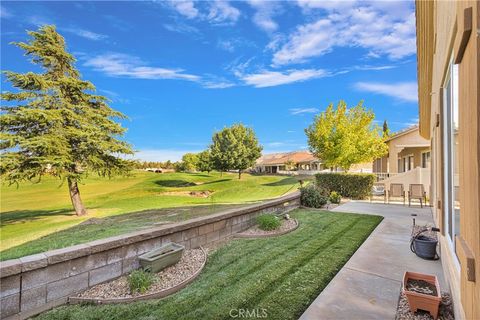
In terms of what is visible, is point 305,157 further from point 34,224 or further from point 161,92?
point 34,224

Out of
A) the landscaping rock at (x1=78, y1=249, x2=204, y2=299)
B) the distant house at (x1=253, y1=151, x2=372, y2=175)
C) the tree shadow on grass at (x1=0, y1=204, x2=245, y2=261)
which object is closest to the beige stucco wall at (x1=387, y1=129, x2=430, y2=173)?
the tree shadow on grass at (x1=0, y1=204, x2=245, y2=261)

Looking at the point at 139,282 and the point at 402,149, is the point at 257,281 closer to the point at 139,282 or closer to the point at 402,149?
the point at 139,282

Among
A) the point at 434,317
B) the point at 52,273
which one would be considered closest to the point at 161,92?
the point at 52,273

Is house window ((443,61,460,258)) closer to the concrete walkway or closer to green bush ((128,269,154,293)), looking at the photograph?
the concrete walkway

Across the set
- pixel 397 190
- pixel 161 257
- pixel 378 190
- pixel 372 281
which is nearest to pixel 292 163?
pixel 378 190

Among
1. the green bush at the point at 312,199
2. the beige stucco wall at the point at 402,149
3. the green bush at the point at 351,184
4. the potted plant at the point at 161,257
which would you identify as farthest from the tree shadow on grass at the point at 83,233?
the beige stucco wall at the point at 402,149

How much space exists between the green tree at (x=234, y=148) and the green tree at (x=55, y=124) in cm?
1775

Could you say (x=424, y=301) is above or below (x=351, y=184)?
below

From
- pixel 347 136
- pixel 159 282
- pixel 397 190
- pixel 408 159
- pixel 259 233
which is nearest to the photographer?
pixel 159 282

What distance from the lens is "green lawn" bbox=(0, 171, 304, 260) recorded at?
7.54 m

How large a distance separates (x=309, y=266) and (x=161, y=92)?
25.9m

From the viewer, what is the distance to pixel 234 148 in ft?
105

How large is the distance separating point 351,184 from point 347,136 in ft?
10.3

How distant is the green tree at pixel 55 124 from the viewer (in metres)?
10.6
